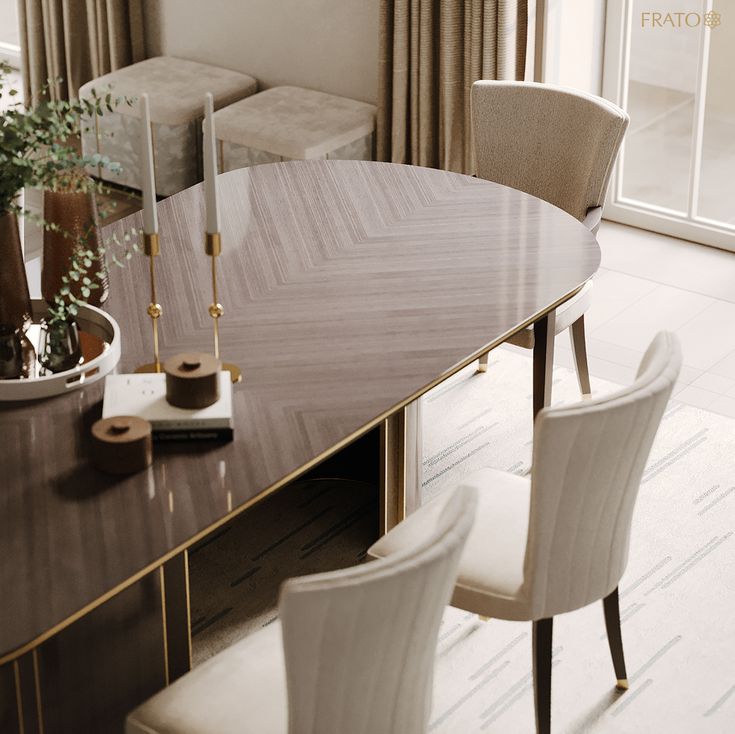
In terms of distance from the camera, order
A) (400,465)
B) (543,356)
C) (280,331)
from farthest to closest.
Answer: (543,356), (400,465), (280,331)

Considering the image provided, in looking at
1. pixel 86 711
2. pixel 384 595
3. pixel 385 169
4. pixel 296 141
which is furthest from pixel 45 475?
pixel 296 141

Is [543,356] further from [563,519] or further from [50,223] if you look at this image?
[50,223]

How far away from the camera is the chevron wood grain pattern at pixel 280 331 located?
6.03 ft

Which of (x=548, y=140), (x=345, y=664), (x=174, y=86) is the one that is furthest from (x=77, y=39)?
(x=345, y=664)

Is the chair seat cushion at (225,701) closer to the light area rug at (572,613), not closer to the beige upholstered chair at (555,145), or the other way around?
the light area rug at (572,613)

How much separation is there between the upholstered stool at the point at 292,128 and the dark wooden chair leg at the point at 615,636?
8.08ft

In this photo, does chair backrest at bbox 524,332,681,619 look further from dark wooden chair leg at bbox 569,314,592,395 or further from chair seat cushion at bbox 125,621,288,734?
dark wooden chair leg at bbox 569,314,592,395

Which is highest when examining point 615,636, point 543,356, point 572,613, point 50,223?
point 50,223

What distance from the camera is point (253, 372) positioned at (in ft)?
7.53

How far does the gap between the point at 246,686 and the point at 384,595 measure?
462mm

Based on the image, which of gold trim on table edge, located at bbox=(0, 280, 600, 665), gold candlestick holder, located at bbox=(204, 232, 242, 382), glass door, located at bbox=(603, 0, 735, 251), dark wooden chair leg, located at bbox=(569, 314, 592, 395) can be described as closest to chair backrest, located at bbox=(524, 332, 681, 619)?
gold trim on table edge, located at bbox=(0, 280, 600, 665)

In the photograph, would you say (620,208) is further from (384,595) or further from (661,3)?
(384,595)

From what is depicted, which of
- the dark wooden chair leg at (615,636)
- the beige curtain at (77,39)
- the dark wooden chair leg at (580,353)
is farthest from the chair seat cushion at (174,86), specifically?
the dark wooden chair leg at (615,636)

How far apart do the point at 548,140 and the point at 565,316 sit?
0.57m
